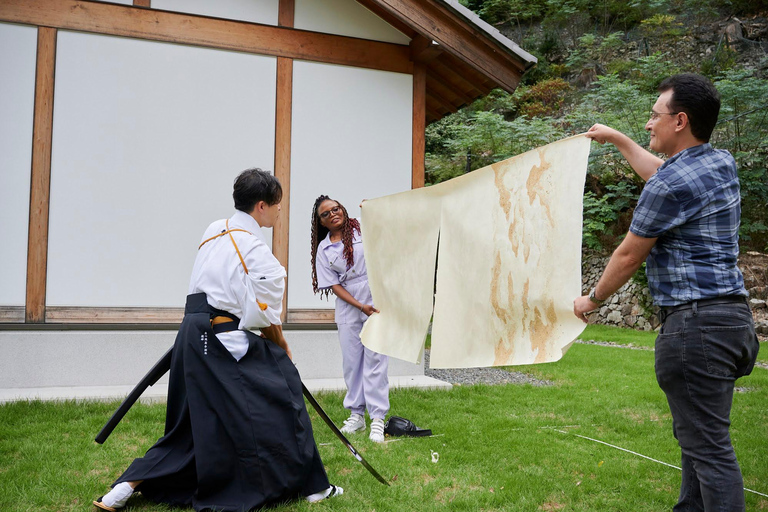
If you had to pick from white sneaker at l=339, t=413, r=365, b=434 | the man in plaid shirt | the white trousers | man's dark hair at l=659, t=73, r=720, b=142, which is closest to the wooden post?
the white trousers

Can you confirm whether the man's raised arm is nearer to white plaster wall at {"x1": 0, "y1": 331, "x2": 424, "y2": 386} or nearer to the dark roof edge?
the dark roof edge

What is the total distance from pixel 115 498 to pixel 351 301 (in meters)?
2.13

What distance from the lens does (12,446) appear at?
4027 millimetres

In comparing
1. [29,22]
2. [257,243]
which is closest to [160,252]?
[29,22]

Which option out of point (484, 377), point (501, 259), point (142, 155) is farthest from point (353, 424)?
point (484, 377)

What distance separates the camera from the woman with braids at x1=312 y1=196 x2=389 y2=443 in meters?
4.66

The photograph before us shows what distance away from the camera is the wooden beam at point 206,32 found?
589 centimetres

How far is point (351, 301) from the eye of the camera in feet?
15.2

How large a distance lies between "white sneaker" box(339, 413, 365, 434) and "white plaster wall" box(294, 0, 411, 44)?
165 inches

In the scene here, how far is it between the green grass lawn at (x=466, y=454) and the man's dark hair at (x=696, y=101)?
2051 mm

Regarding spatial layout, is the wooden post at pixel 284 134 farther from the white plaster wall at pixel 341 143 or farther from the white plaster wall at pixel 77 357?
the white plaster wall at pixel 77 357

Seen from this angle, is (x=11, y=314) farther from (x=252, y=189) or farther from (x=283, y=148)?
(x=252, y=189)

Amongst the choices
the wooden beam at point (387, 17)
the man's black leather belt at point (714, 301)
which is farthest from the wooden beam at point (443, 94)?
the man's black leather belt at point (714, 301)

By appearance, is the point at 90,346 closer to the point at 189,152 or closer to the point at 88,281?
the point at 88,281
